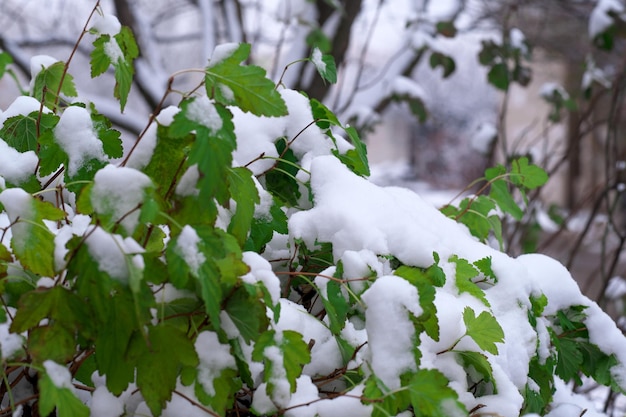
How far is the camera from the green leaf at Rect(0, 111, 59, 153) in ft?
3.12

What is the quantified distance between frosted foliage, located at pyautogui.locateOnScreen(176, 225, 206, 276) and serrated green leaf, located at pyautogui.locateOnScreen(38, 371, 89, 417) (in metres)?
0.17

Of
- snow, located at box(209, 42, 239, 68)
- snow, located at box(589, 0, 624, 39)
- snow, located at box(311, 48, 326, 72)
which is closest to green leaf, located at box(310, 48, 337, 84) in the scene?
snow, located at box(311, 48, 326, 72)

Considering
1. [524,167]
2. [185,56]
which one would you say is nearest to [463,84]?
[185,56]

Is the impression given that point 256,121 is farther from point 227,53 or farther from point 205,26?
point 205,26

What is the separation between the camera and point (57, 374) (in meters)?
0.62

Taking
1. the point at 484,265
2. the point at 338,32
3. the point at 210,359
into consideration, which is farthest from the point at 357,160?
the point at 338,32

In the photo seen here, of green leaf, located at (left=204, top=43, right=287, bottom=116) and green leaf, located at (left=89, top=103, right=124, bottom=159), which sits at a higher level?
green leaf, located at (left=204, top=43, right=287, bottom=116)

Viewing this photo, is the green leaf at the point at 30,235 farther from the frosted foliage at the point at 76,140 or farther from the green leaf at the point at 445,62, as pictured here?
the green leaf at the point at 445,62

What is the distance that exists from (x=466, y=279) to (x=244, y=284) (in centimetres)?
37

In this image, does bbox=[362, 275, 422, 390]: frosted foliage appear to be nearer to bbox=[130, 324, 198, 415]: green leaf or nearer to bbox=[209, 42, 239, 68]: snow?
bbox=[130, 324, 198, 415]: green leaf

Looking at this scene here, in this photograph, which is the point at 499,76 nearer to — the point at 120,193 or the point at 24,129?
the point at 24,129

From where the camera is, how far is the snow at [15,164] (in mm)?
887

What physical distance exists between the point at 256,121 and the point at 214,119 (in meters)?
0.34

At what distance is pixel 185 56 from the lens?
43.3ft
